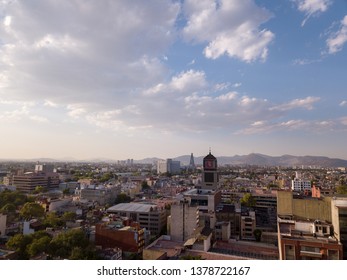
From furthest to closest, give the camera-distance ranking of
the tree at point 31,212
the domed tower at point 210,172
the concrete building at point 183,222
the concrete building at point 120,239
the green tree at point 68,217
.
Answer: the domed tower at point 210,172 → the tree at point 31,212 → the green tree at point 68,217 → the concrete building at point 183,222 → the concrete building at point 120,239

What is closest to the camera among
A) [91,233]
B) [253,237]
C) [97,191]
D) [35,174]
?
[91,233]

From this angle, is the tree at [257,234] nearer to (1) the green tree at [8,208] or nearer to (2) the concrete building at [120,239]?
(2) the concrete building at [120,239]

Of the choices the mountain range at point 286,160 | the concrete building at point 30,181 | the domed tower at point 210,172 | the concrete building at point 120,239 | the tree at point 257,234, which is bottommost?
the tree at point 257,234

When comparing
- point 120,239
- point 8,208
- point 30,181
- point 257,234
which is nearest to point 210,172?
point 257,234

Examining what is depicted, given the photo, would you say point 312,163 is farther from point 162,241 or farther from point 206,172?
point 162,241

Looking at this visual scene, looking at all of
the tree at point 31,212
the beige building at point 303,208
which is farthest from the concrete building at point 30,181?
the beige building at point 303,208

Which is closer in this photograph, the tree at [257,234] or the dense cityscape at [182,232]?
the dense cityscape at [182,232]

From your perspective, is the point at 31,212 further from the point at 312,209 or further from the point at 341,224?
the point at 341,224
